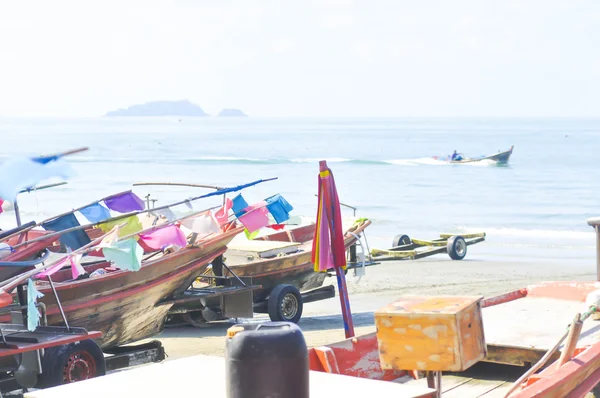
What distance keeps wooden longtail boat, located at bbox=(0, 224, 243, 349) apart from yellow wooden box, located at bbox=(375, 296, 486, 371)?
17.1 feet

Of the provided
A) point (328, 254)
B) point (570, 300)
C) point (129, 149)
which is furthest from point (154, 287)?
point (129, 149)

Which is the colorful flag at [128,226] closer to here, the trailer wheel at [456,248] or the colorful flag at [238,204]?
the colorful flag at [238,204]

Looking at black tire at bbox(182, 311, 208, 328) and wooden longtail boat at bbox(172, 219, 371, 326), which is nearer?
wooden longtail boat at bbox(172, 219, 371, 326)

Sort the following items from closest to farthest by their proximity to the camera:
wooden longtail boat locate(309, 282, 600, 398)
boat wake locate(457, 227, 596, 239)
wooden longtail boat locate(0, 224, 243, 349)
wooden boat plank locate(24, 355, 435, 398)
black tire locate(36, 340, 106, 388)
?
1. wooden boat plank locate(24, 355, 435, 398)
2. wooden longtail boat locate(309, 282, 600, 398)
3. black tire locate(36, 340, 106, 388)
4. wooden longtail boat locate(0, 224, 243, 349)
5. boat wake locate(457, 227, 596, 239)

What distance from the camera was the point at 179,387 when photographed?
171 inches

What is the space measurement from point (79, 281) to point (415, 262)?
39.0ft

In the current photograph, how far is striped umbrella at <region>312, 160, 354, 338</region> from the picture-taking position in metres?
8.75

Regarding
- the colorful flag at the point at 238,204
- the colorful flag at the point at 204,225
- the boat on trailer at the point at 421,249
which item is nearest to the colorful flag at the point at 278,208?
the colorful flag at the point at 238,204

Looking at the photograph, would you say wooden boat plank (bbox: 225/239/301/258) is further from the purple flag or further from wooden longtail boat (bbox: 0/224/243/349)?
the purple flag

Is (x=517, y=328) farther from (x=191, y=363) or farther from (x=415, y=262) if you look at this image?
(x=415, y=262)

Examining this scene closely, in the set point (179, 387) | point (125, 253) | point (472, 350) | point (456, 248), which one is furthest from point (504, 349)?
point (456, 248)

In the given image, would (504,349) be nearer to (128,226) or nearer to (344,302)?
(344,302)

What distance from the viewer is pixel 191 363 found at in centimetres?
484

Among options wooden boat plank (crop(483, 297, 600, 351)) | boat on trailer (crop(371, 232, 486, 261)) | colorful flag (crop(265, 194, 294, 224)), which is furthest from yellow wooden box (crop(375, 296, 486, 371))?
boat on trailer (crop(371, 232, 486, 261))
